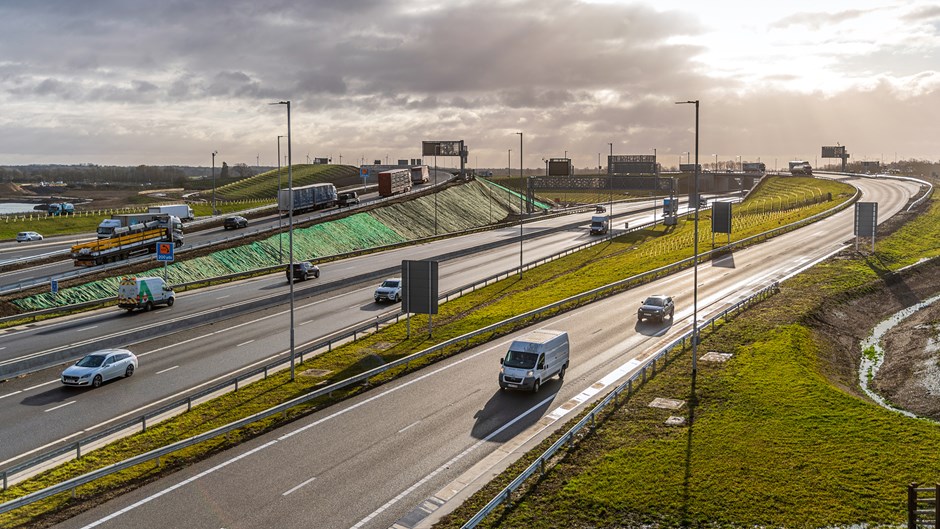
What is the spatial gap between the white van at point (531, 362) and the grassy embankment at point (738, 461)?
4.13 metres

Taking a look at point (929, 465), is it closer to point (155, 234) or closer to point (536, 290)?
point (536, 290)

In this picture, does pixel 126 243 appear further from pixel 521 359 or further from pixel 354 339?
pixel 521 359

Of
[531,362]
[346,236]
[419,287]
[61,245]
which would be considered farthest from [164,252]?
[531,362]

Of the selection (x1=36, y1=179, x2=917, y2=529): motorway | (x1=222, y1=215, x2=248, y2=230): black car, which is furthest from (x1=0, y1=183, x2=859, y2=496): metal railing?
(x1=222, y1=215, x2=248, y2=230): black car

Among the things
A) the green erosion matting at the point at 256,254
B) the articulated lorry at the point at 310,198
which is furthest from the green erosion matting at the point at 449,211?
the articulated lorry at the point at 310,198

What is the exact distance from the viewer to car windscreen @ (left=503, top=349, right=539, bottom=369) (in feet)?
114

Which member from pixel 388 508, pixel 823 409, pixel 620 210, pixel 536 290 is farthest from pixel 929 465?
pixel 620 210

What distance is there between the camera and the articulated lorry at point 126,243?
68000 mm

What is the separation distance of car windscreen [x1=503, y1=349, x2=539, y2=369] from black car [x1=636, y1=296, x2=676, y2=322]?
706 inches

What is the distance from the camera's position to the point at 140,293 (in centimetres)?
5484

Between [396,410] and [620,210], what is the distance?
12760 cm

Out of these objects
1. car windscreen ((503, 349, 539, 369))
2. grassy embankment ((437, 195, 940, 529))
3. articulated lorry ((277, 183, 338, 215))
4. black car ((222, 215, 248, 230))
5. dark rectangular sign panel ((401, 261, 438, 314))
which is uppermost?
articulated lorry ((277, 183, 338, 215))

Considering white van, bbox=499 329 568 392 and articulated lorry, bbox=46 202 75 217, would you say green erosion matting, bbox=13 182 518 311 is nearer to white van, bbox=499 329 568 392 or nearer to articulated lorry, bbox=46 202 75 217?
white van, bbox=499 329 568 392

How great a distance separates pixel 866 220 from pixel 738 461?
205ft
